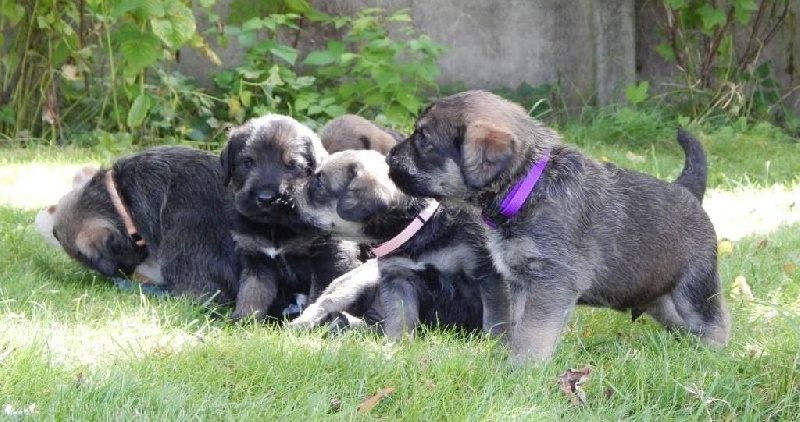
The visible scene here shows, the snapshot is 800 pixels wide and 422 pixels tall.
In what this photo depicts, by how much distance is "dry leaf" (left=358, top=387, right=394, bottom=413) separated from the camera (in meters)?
3.71

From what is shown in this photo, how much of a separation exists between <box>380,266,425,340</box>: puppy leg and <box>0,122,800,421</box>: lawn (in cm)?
15

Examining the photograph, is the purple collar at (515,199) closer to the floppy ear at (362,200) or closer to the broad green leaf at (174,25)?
→ the floppy ear at (362,200)

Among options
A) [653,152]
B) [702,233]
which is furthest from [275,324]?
[653,152]

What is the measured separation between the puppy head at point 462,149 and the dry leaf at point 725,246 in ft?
6.96

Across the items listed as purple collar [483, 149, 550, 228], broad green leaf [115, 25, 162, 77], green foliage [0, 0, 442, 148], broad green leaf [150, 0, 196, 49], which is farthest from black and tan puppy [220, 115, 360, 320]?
green foliage [0, 0, 442, 148]

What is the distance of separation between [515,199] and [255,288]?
1521mm

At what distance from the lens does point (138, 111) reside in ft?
29.6

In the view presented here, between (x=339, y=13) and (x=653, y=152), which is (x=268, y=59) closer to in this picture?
(x=339, y=13)

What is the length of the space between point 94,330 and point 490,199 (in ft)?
5.50

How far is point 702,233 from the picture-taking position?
4910 mm

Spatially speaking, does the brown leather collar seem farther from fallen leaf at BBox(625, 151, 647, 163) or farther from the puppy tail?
fallen leaf at BBox(625, 151, 647, 163)

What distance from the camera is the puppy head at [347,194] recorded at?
16.1 ft

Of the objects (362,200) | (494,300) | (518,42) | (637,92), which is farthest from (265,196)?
(518,42)

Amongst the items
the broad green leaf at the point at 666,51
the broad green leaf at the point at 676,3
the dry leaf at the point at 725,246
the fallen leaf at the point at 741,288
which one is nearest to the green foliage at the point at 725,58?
the broad green leaf at the point at 666,51
